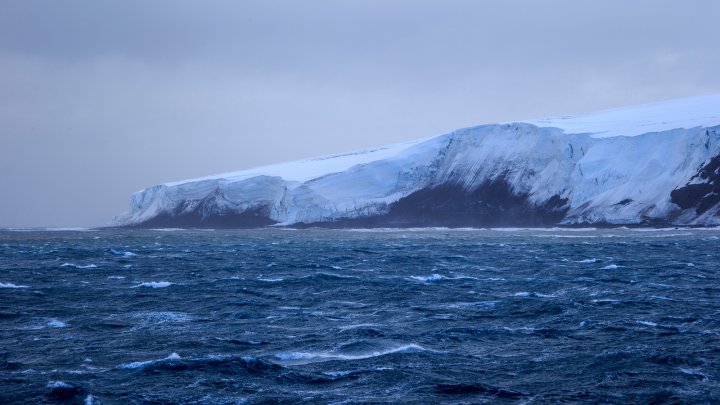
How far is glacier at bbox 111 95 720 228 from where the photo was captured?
7350cm

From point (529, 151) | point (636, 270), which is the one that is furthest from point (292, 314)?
point (529, 151)

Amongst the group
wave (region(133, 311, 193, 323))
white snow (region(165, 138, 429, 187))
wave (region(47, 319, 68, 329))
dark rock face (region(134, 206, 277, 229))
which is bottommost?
wave (region(133, 311, 193, 323))

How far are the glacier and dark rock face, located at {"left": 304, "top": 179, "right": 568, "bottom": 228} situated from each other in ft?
0.38

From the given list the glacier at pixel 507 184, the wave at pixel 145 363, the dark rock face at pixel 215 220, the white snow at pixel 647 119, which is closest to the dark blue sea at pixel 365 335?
Result: the wave at pixel 145 363

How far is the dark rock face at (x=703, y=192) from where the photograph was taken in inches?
2800

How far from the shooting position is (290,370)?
13359 mm

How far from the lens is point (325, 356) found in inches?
572

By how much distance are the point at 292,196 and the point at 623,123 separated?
3867cm

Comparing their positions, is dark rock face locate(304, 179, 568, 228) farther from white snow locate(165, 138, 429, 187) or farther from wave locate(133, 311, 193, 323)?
wave locate(133, 311, 193, 323)

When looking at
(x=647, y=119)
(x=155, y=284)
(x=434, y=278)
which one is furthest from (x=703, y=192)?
(x=155, y=284)

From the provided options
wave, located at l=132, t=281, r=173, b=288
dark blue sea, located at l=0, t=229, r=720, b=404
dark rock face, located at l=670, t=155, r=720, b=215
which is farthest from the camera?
dark rock face, located at l=670, t=155, r=720, b=215

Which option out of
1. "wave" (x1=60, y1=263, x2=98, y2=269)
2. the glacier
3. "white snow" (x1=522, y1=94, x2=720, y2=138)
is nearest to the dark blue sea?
"wave" (x1=60, y1=263, x2=98, y2=269)

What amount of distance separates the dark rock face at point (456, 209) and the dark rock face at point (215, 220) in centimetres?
878

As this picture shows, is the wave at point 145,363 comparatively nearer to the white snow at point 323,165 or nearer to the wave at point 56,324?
the wave at point 56,324
